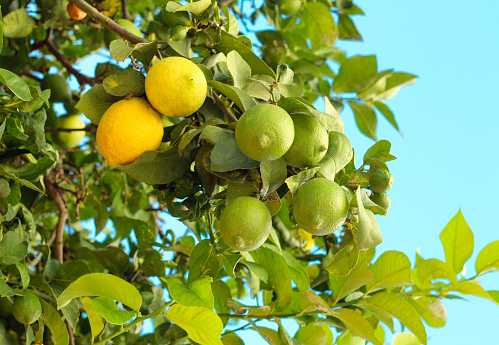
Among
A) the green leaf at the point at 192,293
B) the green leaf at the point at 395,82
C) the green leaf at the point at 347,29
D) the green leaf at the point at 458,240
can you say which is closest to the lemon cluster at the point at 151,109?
the green leaf at the point at 192,293

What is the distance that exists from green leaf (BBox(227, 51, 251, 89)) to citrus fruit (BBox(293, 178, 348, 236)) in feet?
0.72

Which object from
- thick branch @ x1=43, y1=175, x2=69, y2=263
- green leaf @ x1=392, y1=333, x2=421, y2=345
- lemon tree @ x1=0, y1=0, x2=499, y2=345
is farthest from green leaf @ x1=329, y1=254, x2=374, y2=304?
thick branch @ x1=43, y1=175, x2=69, y2=263

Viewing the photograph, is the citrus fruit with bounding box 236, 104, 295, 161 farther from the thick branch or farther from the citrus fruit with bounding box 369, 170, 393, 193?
the thick branch

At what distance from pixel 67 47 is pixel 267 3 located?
0.90 m

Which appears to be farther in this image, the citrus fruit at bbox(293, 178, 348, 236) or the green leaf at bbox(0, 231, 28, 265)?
the green leaf at bbox(0, 231, 28, 265)

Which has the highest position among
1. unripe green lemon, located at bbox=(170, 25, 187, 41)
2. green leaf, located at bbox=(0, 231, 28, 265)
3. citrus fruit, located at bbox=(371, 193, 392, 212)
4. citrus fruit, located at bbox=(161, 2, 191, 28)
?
citrus fruit, located at bbox=(161, 2, 191, 28)

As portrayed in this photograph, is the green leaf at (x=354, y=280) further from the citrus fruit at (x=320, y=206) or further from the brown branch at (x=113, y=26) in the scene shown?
the brown branch at (x=113, y=26)

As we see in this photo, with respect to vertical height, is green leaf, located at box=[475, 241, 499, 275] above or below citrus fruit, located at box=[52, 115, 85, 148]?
above

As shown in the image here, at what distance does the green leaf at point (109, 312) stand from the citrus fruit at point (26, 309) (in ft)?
0.74

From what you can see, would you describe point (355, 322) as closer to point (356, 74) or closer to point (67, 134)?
point (356, 74)

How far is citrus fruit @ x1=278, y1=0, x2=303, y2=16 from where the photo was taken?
1.61m

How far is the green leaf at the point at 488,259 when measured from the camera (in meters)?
1.06

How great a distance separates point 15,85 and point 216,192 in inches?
15.9

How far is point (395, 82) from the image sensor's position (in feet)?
4.98
